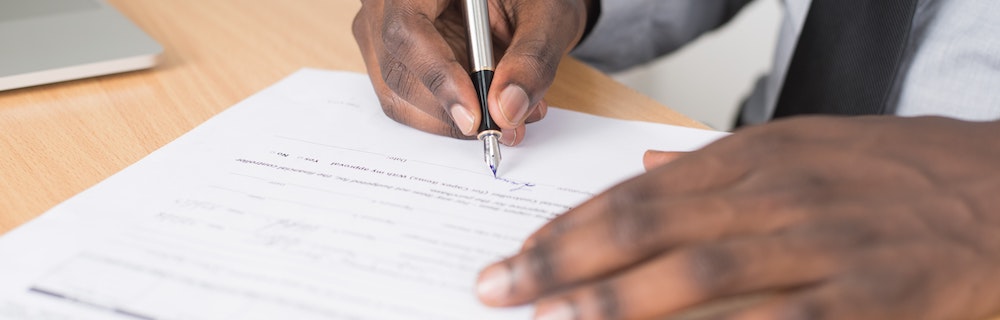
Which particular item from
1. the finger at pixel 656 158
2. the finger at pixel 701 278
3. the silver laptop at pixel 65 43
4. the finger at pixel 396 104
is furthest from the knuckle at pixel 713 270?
the silver laptop at pixel 65 43

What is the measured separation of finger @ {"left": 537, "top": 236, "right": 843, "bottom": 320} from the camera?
0.30 meters

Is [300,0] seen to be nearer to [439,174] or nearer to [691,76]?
[439,174]

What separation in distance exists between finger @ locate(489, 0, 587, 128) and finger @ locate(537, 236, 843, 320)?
181 mm

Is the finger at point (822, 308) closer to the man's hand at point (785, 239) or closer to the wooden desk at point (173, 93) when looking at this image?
the man's hand at point (785, 239)

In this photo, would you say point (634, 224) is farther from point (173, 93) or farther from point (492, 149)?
point (173, 93)

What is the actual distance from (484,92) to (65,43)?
336mm

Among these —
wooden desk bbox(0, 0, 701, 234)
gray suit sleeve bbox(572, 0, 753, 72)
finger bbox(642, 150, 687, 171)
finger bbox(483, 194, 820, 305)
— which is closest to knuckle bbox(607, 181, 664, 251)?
finger bbox(483, 194, 820, 305)

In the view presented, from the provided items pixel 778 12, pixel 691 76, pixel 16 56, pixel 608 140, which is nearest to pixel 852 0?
pixel 608 140

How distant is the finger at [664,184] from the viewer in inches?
13.2

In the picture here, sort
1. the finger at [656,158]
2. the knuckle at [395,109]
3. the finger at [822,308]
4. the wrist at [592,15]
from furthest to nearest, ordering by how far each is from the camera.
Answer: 1. the wrist at [592,15]
2. the knuckle at [395,109]
3. the finger at [656,158]
4. the finger at [822,308]

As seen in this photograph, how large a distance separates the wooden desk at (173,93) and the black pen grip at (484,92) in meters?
0.09

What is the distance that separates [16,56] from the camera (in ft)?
1.90

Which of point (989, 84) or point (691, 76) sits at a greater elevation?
point (989, 84)

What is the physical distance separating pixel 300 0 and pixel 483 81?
1.17ft
